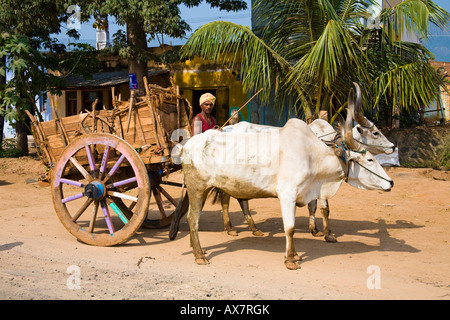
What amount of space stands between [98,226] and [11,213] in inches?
74.9

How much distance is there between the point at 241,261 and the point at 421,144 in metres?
8.27

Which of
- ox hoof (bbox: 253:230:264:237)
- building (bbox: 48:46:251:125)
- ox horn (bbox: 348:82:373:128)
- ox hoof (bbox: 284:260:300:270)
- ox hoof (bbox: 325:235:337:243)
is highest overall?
building (bbox: 48:46:251:125)

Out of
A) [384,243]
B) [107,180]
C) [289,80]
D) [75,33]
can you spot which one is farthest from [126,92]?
[384,243]

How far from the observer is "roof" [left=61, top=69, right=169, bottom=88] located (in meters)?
14.5

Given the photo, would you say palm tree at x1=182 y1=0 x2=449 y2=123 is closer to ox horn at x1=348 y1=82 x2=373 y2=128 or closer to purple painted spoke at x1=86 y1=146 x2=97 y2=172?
ox horn at x1=348 y1=82 x2=373 y2=128

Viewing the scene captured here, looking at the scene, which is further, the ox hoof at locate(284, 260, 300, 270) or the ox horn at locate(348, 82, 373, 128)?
the ox horn at locate(348, 82, 373, 128)

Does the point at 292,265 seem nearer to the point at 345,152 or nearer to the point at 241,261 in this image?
the point at 241,261

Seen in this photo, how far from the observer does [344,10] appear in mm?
9945

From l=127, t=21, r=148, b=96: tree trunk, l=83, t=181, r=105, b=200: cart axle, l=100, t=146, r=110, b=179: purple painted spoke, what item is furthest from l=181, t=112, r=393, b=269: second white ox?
l=127, t=21, r=148, b=96: tree trunk

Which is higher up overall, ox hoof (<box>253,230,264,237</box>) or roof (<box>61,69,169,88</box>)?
roof (<box>61,69,169,88</box>)

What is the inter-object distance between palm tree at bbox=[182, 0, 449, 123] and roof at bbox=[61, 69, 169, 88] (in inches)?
206

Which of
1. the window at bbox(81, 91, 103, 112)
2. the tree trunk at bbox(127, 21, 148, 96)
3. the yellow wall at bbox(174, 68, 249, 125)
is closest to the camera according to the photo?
the tree trunk at bbox(127, 21, 148, 96)

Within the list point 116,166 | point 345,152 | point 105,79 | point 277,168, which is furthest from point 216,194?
point 105,79

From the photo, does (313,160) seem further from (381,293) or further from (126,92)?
(126,92)
